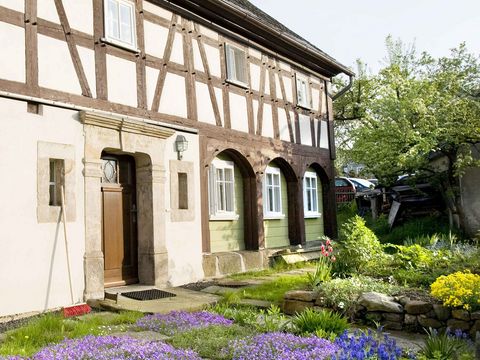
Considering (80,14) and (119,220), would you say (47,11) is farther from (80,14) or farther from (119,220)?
(119,220)

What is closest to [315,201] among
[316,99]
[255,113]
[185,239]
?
[316,99]

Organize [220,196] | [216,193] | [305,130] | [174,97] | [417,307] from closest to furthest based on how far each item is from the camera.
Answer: [417,307] → [174,97] → [216,193] → [220,196] → [305,130]

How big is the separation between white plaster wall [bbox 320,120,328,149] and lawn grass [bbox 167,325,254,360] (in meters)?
9.91

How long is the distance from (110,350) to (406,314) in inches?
148

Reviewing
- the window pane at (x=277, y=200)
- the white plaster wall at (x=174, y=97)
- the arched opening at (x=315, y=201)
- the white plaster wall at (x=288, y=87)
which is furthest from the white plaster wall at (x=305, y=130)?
the white plaster wall at (x=174, y=97)

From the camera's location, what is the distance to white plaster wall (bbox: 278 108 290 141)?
12.9 metres

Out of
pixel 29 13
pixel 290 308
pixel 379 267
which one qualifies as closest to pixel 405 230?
pixel 379 267

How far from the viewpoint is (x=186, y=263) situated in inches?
371

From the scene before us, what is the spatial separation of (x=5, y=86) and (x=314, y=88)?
979 cm

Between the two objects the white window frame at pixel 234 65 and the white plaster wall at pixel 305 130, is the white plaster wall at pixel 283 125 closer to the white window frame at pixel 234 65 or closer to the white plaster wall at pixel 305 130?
the white plaster wall at pixel 305 130

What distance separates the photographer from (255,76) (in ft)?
40.2

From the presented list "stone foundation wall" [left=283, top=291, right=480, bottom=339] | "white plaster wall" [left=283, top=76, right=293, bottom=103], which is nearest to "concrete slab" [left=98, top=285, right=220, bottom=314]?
"stone foundation wall" [left=283, top=291, right=480, bottom=339]

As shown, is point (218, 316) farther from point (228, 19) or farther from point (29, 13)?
point (228, 19)

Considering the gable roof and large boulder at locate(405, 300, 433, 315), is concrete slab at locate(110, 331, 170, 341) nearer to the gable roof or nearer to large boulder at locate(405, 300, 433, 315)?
large boulder at locate(405, 300, 433, 315)
